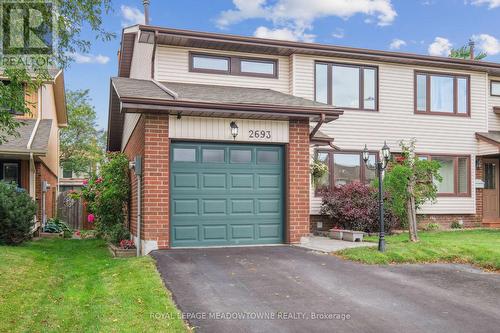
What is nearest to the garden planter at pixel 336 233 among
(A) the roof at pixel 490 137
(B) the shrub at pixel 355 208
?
(B) the shrub at pixel 355 208

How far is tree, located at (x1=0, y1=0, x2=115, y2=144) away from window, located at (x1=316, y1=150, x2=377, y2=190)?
944 cm

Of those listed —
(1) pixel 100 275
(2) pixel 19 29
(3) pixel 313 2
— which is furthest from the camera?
(3) pixel 313 2

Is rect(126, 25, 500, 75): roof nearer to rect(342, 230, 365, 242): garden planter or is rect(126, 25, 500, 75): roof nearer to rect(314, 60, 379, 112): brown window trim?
rect(314, 60, 379, 112): brown window trim

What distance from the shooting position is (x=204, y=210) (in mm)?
11242

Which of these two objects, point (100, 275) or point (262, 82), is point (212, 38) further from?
point (100, 275)

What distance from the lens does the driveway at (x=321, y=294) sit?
5910 mm

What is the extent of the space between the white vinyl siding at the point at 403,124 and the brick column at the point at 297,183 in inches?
153

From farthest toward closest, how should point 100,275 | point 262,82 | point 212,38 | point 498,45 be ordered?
point 498,45, point 262,82, point 212,38, point 100,275

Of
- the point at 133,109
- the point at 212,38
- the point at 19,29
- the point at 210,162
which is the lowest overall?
the point at 210,162

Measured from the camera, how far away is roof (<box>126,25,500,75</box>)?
13625 millimetres

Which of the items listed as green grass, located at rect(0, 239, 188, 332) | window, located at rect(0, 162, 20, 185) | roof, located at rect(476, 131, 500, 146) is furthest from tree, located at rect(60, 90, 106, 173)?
green grass, located at rect(0, 239, 188, 332)

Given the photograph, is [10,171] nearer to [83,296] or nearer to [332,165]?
[332,165]

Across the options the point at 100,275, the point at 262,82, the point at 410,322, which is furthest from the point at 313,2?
the point at 410,322

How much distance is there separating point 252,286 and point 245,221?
4.01m
